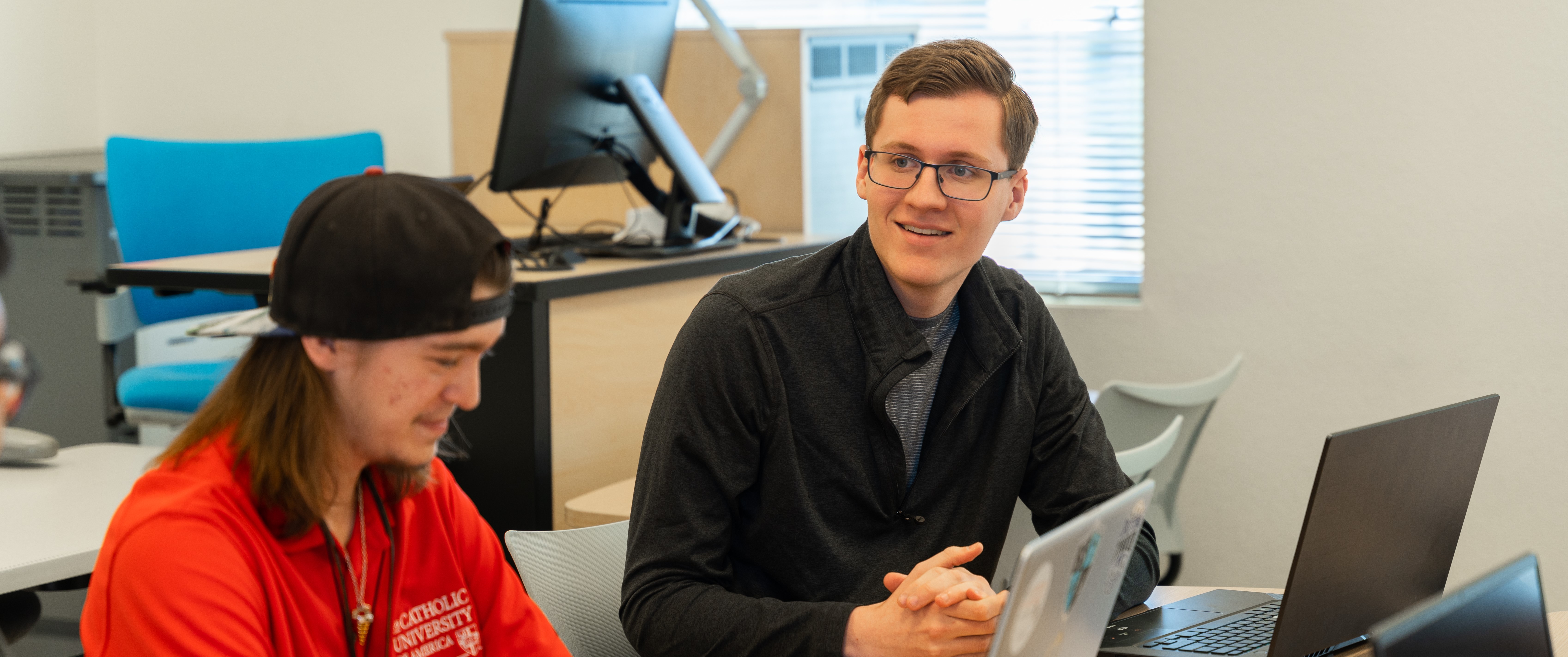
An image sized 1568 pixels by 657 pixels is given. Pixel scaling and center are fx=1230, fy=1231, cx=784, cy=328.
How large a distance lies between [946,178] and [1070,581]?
22.7 inches

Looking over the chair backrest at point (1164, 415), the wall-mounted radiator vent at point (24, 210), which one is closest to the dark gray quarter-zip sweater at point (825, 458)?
the chair backrest at point (1164, 415)

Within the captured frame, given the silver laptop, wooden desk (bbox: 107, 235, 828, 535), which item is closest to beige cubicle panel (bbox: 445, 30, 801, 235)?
wooden desk (bbox: 107, 235, 828, 535)

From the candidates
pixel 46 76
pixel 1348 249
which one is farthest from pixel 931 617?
pixel 46 76

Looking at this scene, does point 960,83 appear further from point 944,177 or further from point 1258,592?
point 1258,592

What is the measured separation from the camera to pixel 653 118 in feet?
8.11

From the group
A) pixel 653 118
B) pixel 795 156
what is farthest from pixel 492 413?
pixel 795 156

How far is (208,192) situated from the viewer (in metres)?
3.16

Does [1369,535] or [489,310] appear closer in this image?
[489,310]

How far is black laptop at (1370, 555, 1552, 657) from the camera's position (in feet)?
2.11

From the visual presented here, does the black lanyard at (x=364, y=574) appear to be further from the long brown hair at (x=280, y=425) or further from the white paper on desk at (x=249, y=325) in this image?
the white paper on desk at (x=249, y=325)

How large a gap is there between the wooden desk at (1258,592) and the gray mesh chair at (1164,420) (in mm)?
754

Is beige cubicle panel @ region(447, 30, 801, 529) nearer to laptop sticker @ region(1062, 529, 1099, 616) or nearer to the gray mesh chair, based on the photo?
the gray mesh chair

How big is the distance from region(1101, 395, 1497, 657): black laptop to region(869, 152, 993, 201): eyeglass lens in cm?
43

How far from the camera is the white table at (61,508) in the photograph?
4.61 feet
